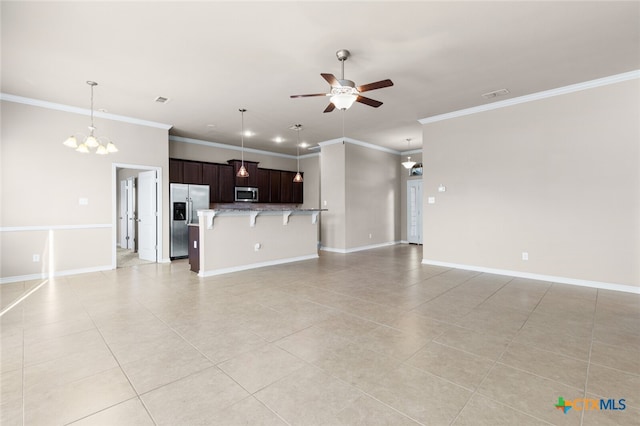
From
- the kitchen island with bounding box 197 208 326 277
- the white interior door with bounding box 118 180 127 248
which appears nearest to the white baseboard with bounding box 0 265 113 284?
the kitchen island with bounding box 197 208 326 277

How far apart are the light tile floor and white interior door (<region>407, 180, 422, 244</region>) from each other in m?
5.04

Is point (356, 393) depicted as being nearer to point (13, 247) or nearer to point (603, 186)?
point (603, 186)

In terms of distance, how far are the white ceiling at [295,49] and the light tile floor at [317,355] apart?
295cm

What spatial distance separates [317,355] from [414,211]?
770 cm

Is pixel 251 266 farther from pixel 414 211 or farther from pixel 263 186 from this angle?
pixel 414 211

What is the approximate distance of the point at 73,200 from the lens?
5.24m

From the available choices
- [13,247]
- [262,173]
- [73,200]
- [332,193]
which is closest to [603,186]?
[332,193]

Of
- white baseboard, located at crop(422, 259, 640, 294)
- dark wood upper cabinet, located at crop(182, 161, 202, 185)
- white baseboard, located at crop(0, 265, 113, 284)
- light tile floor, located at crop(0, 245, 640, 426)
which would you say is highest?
dark wood upper cabinet, located at crop(182, 161, 202, 185)

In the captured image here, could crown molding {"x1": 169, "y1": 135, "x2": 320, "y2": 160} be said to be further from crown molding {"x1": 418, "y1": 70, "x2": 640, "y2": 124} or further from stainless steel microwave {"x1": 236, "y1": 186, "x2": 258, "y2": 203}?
crown molding {"x1": 418, "y1": 70, "x2": 640, "y2": 124}

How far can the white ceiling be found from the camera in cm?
273

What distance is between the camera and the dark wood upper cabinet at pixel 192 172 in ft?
24.0

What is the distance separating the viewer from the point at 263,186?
351 inches

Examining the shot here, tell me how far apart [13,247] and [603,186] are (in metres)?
8.99

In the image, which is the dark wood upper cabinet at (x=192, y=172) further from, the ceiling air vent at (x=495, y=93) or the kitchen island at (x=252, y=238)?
the ceiling air vent at (x=495, y=93)
